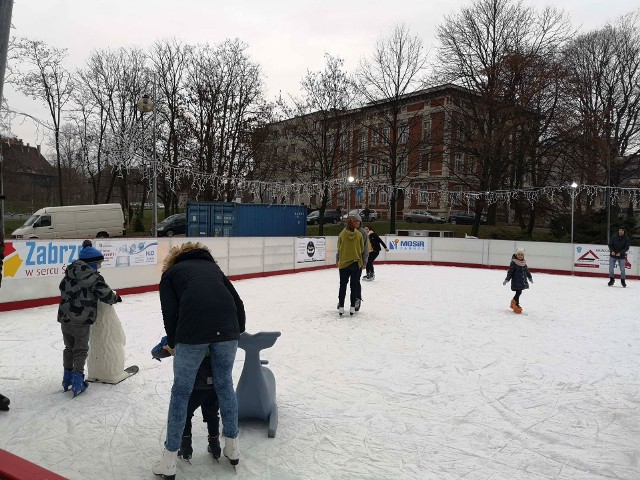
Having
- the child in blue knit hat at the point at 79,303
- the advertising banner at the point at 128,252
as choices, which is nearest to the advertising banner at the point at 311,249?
the advertising banner at the point at 128,252

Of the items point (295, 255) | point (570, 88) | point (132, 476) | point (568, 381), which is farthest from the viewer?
point (570, 88)

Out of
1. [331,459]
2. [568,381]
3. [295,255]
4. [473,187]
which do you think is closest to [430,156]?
[473,187]

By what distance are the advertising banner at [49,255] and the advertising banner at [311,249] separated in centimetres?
654

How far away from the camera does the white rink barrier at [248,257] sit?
9.44 meters

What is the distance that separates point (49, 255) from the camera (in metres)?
9.80

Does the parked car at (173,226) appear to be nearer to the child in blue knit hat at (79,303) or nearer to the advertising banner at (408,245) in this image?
the advertising banner at (408,245)

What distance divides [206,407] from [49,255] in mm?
8285

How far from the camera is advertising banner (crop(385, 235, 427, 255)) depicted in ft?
67.0

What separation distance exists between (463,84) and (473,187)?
675 cm

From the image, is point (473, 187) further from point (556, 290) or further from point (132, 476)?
point (132, 476)

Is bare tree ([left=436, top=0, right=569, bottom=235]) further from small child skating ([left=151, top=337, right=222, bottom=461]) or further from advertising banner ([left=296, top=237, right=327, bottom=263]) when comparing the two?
small child skating ([left=151, top=337, right=222, bottom=461])

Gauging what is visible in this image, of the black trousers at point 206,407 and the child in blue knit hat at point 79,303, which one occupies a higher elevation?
the child in blue knit hat at point 79,303

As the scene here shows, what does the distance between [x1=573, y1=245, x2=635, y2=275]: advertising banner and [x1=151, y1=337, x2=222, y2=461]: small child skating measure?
1789cm

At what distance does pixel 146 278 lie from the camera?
1188cm
